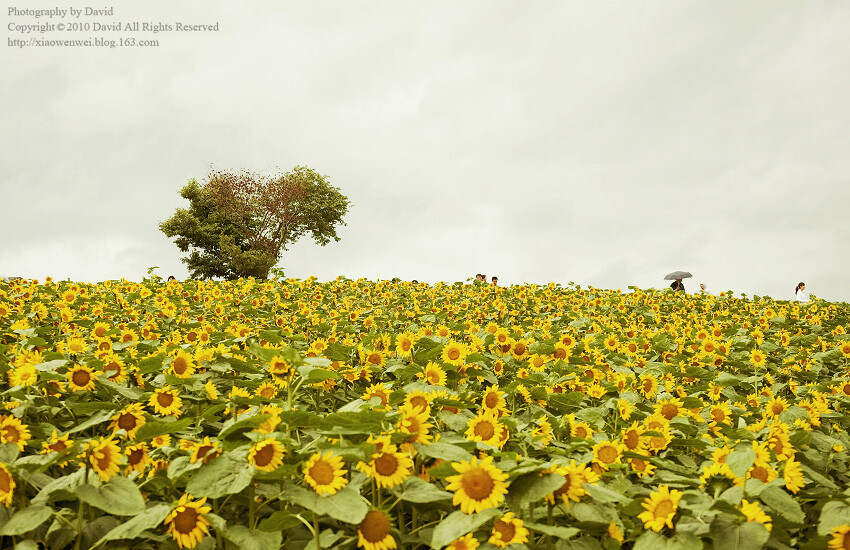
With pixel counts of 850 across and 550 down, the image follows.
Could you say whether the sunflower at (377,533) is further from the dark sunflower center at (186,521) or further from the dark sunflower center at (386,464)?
the dark sunflower center at (186,521)

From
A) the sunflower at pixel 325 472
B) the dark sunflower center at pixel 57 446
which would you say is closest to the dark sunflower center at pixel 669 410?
the sunflower at pixel 325 472

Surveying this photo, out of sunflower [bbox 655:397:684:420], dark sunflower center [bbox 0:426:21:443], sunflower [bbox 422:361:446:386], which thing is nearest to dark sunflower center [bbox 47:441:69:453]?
dark sunflower center [bbox 0:426:21:443]

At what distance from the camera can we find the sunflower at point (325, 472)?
2.26m

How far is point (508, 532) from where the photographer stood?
2.12 m

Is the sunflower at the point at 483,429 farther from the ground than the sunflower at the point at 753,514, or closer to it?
farther from the ground

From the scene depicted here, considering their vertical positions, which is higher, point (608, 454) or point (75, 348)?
point (75, 348)

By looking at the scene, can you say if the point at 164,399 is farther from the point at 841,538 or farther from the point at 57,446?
the point at 841,538

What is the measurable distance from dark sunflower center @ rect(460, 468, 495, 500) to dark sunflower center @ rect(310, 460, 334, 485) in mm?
→ 543

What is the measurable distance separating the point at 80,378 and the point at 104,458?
1.85 m

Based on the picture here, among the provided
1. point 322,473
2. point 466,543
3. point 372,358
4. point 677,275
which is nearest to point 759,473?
point 466,543

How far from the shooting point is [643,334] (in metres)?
10.4

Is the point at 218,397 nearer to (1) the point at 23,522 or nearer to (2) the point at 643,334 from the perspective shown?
(1) the point at 23,522

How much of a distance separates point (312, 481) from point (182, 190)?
51838 millimetres

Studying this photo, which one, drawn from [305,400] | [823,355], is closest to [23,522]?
[305,400]
